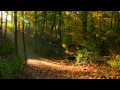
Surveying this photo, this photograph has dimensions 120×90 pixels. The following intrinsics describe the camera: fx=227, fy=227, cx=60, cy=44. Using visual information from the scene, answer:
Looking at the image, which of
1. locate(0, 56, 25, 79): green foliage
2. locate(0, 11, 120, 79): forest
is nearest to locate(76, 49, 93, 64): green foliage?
locate(0, 11, 120, 79): forest

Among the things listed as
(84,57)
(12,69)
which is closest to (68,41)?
(84,57)

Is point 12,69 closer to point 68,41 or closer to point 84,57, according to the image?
point 84,57

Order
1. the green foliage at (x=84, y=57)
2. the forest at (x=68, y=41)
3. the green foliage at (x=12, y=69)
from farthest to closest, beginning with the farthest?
the forest at (x=68, y=41)
the green foliage at (x=84, y=57)
the green foliage at (x=12, y=69)

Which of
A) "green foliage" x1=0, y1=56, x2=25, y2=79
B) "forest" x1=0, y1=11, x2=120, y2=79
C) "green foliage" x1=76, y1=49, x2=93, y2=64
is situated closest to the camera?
"green foliage" x1=0, y1=56, x2=25, y2=79

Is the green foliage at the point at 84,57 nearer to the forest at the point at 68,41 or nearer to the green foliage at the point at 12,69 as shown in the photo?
the forest at the point at 68,41

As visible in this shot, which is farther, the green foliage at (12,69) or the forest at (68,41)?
the forest at (68,41)

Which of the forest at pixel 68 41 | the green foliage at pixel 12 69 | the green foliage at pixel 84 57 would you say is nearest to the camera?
the green foliage at pixel 12 69

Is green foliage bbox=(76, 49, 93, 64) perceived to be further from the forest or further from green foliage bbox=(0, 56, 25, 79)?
green foliage bbox=(0, 56, 25, 79)

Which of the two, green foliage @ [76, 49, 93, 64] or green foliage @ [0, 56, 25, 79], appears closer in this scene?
green foliage @ [0, 56, 25, 79]

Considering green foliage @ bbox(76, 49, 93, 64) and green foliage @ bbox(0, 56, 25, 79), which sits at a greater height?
green foliage @ bbox(0, 56, 25, 79)

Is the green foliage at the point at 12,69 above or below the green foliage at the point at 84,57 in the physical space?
above

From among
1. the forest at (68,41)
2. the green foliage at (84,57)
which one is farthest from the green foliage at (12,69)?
the green foliage at (84,57)

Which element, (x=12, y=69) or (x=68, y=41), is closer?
(x=12, y=69)
